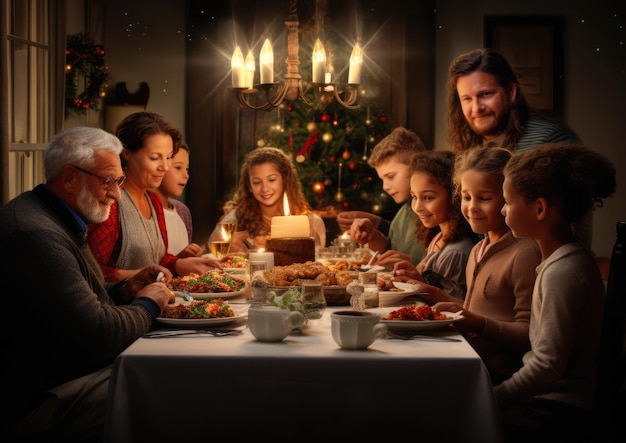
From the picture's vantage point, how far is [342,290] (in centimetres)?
269

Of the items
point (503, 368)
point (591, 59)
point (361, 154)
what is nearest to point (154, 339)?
point (503, 368)

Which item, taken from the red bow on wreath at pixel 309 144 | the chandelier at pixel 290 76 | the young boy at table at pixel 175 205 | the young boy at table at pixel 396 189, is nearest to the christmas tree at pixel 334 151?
the red bow on wreath at pixel 309 144

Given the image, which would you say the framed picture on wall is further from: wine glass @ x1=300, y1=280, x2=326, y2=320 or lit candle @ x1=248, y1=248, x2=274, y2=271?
wine glass @ x1=300, y1=280, x2=326, y2=320

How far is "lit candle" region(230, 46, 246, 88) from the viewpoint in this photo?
4.10 meters

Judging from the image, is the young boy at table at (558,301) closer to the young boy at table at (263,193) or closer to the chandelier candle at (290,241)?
the chandelier candle at (290,241)

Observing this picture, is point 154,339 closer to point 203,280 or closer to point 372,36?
point 203,280

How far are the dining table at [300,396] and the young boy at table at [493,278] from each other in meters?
0.50

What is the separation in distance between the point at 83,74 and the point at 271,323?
4.25 meters

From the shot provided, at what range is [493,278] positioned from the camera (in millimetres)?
2627

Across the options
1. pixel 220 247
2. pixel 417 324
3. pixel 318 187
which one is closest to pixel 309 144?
pixel 318 187

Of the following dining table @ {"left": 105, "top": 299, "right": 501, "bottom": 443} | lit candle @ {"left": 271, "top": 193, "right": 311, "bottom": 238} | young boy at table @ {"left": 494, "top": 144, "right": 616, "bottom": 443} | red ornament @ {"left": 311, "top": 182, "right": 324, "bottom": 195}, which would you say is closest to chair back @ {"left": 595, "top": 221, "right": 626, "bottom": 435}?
young boy at table @ {"left": 494, "top": 144, "right": 616, "bottom": 443}

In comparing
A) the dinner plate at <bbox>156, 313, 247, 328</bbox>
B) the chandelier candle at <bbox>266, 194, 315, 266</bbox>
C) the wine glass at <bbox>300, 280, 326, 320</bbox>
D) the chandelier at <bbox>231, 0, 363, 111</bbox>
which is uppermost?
the chandelier at <bbox>231, 0, 363, 111</bbox>

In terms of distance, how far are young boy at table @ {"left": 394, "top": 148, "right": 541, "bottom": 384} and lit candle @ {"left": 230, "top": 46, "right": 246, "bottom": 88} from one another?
1649 millimetres

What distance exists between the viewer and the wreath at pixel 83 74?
5.50m
